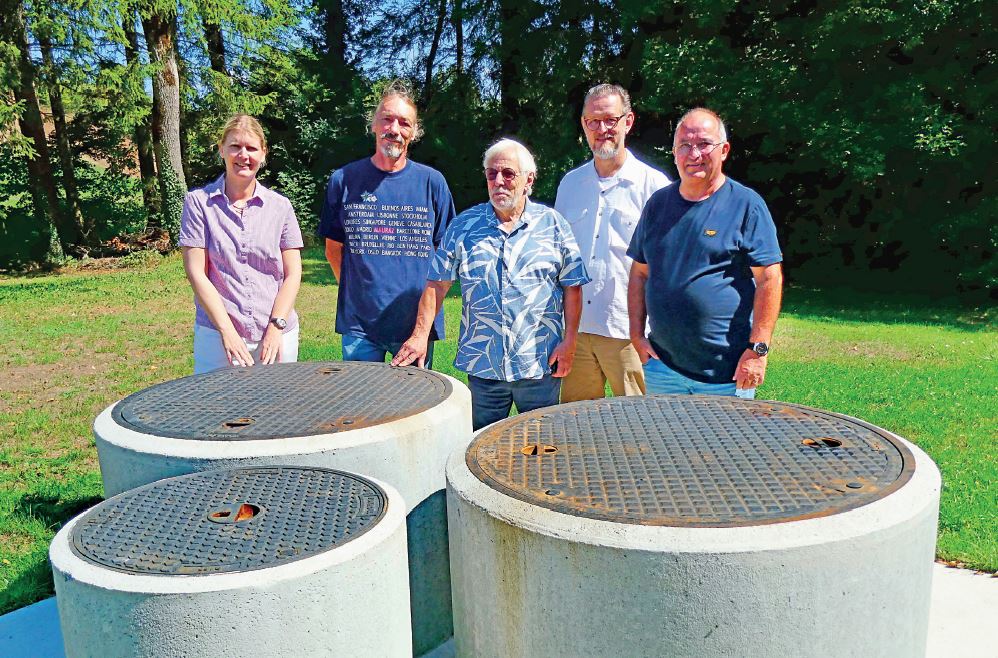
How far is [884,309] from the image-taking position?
586 inches

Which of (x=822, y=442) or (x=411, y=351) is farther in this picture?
(x=411, y=351)

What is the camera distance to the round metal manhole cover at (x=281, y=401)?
3.10 meters

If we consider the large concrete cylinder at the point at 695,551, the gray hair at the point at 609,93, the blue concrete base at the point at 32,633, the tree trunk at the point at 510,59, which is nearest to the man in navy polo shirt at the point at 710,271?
the gray hair at the point at 609,93

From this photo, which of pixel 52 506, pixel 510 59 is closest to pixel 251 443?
pixel 52 506

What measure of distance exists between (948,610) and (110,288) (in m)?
16.1

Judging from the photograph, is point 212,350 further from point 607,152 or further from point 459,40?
point 459,40

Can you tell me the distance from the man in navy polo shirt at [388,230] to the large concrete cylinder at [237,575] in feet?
5.54

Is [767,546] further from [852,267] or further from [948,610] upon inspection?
[852,267]

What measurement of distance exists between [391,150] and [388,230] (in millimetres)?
398

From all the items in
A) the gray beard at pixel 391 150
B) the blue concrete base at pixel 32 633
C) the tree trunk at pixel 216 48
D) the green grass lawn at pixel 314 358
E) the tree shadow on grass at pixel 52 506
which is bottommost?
the green grass lawn at pixel 314 358

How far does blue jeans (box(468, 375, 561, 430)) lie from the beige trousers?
56 centimetres

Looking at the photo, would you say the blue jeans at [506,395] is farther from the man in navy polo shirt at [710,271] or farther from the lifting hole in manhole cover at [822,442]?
the lifting hole in manhole cover at [822,442]

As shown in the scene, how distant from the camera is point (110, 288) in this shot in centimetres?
1641

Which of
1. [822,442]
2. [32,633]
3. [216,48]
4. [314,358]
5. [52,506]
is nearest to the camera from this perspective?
[822,442]
